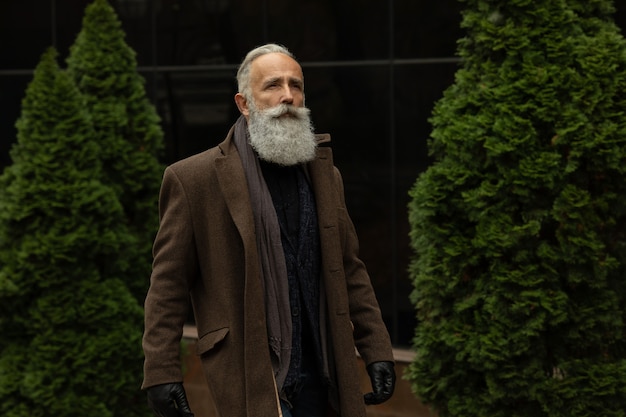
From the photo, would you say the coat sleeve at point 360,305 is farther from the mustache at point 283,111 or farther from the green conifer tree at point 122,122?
the green conifer tree at point 122,122

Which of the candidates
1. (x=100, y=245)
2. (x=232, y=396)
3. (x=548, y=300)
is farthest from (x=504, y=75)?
(x=100, y=245)

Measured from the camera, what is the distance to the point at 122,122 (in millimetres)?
8602

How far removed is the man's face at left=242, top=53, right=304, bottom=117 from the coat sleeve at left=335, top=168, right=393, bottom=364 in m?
0.41

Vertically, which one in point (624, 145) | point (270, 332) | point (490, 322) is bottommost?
point (490, 322)

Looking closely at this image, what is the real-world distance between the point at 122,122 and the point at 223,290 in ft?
14.0

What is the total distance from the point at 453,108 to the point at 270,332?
2426 mm

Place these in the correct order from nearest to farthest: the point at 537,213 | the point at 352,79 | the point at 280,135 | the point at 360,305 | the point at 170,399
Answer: the point at 170,399 < the point at 280,135 < the point at 360,305 < the point at 537,213 < the point at 352,79

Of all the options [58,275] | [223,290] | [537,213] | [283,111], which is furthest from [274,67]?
[58,275]

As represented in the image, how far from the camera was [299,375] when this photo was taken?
4.55 metres

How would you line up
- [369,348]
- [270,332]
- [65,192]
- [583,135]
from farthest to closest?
1. [65,192]
2. [583,135]
3. [369,348]
4. [270,332]

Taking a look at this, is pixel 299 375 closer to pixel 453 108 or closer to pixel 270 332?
pixel 270 332

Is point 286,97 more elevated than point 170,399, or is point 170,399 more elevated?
point 286,97

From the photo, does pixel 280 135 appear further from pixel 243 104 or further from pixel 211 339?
pixel 211 339

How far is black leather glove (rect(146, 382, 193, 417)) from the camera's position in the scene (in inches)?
175
